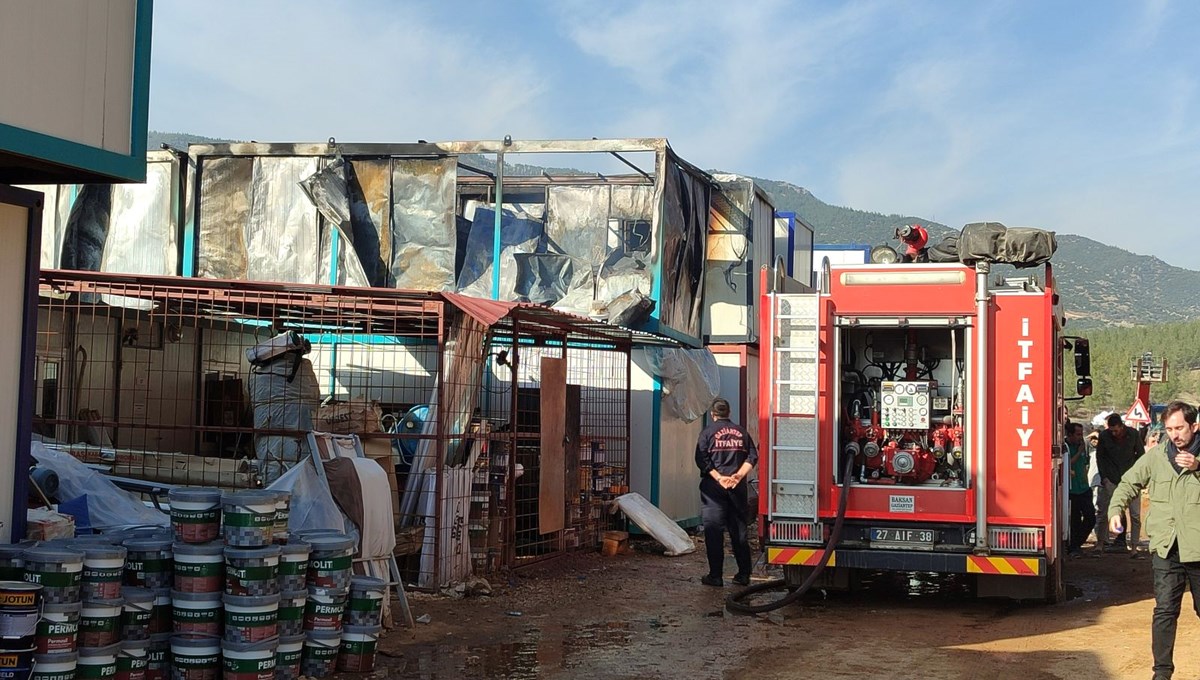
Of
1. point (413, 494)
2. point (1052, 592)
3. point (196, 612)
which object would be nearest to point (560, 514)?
point (413, 494)

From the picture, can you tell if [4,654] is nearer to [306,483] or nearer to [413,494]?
[306,483]

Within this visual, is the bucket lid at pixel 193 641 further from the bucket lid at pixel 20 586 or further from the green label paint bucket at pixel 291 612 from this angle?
the bucket lid at pixel 20 586

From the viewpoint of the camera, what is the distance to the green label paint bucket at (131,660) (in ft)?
23.9

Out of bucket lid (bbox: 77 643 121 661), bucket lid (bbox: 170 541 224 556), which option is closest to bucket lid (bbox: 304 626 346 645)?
bucket lid (bbox: 170 541 224 556)

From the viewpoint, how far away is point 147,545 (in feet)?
24.8

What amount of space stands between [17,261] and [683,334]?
1236 cm

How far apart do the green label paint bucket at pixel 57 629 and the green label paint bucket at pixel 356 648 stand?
1999mm

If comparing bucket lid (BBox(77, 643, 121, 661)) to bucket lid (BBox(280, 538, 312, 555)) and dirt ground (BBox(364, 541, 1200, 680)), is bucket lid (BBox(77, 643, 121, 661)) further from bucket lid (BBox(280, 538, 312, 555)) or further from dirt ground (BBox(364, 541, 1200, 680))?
dirt ground (BBox(364, 541, 1200, 680))

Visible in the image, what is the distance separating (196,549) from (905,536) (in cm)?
663

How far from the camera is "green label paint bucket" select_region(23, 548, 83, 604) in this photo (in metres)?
6.83

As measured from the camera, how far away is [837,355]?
11836 millimetres

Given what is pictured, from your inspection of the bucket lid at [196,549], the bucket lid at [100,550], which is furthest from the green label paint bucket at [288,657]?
the bucket lid at [100,550]

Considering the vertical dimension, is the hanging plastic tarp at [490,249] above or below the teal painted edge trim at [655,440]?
above

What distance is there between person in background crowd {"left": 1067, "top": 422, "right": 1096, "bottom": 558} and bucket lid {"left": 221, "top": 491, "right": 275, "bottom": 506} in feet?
41.1
